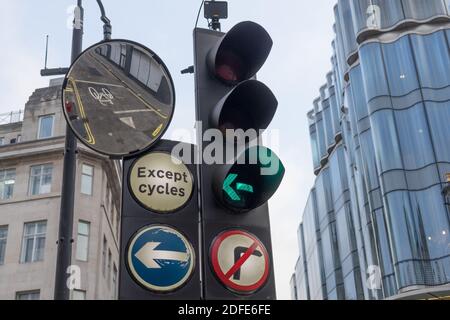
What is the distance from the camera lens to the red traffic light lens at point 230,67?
4523 millimetres

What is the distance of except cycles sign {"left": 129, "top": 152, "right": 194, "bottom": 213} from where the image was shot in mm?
3820

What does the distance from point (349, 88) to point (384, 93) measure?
4.85 m

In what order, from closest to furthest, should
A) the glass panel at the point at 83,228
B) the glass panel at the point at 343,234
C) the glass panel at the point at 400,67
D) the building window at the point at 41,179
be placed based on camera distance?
the glass panel at the point at 400,67
the glass panel at the point at 83,228
the building window at the point at 41,179
the glass panel at the point at 343,234

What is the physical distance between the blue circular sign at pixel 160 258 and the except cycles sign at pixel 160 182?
188 mm

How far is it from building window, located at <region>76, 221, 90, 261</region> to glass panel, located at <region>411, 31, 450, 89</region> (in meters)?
21.2

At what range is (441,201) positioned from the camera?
29641 mm

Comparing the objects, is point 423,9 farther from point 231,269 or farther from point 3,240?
point 231,269

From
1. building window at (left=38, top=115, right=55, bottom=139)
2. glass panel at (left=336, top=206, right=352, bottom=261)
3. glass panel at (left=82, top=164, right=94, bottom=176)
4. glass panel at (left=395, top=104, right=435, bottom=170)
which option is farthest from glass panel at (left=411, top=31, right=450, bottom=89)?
building window at (left=38, top=115, right=55, bottom=139)

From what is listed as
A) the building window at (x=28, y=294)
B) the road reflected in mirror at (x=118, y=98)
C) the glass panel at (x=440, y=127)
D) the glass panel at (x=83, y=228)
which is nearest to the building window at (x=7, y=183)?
the glass panel at (x=83, y=228)

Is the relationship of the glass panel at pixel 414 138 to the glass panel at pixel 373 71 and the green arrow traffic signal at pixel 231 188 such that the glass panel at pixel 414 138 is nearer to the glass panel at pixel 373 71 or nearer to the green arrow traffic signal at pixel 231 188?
the glass panel at pixel 373 71

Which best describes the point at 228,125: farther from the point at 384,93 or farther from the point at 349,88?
the point at 349,88

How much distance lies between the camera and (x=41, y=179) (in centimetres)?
3872

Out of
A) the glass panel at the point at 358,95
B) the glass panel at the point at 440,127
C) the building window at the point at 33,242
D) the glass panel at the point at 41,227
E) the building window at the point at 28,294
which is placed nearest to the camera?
the glass panel at the point at 440,127
